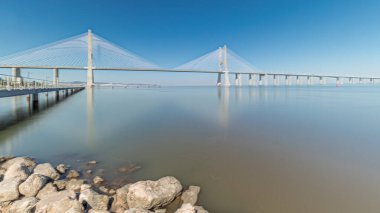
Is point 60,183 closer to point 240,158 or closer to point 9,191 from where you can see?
point 9,191

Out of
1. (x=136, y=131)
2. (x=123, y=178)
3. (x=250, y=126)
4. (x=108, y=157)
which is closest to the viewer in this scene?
(x=123, y=178)

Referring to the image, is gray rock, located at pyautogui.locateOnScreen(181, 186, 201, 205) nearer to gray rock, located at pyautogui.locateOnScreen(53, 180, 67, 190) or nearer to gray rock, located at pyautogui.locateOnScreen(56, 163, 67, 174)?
gray rock, located at pyautogui.locateOnScreen(53, 180, 67, 190)

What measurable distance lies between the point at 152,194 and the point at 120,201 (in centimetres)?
61

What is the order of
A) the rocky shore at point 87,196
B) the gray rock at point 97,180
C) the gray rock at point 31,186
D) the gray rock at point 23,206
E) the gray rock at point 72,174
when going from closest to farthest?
the rocky shore at point 87,196 < the gray rock at point 23,206 < the gray rock at point 31,186 < the gray rock at point 97,180 < the gray rock at point 72,174

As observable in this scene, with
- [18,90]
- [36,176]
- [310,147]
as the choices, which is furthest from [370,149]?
[18,90]

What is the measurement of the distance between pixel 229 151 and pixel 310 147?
2.79 metres

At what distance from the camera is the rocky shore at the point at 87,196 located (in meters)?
3.03

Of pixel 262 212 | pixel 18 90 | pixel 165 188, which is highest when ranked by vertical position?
pixel 18 90

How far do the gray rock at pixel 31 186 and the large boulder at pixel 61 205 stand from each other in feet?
2.26

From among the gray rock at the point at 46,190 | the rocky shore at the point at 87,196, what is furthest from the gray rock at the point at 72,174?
the gray rock at the point at 46,190

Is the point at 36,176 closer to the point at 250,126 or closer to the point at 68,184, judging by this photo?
the point at 68,184

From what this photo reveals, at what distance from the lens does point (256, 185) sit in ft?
14.2

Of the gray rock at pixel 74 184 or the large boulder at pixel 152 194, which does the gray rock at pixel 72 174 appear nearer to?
the gray rock at pixel 74 184

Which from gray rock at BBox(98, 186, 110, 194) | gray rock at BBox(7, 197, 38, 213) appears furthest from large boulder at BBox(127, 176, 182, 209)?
gray rock at BBox(7, 197, 38, 213)
